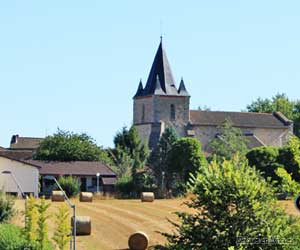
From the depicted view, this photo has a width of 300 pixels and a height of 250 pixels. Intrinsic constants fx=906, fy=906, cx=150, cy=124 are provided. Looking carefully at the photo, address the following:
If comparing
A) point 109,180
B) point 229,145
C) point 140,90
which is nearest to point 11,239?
point 109,180

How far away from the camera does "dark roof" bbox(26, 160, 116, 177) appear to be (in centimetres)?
8381

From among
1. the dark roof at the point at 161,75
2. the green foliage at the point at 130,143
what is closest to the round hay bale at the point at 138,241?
the green foliage at the point at 130,143

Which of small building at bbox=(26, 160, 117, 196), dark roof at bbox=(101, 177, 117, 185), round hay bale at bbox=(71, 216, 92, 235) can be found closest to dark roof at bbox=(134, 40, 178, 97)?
small building at bbox=(26, 160, 117, 196)

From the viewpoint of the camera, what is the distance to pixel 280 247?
26875mm

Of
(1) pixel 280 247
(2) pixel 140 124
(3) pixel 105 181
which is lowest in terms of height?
(1) pixel 280 247

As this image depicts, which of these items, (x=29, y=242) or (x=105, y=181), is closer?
(x=29, y=242)

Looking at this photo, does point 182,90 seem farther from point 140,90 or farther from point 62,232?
point 62,232

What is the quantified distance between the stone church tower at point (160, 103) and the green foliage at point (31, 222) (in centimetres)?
8050

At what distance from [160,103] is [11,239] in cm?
8627

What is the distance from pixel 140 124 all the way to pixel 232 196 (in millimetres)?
97306

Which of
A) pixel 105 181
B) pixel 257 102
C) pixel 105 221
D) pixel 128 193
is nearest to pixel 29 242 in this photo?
pixel 105 221

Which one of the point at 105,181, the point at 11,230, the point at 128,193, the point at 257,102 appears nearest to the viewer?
the point at 11,230

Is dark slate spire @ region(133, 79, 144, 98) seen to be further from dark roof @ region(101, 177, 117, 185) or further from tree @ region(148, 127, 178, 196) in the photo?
dark roof @ region(101, 177, 117, 185)

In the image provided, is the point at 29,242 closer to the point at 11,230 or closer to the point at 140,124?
the point at 11,230
